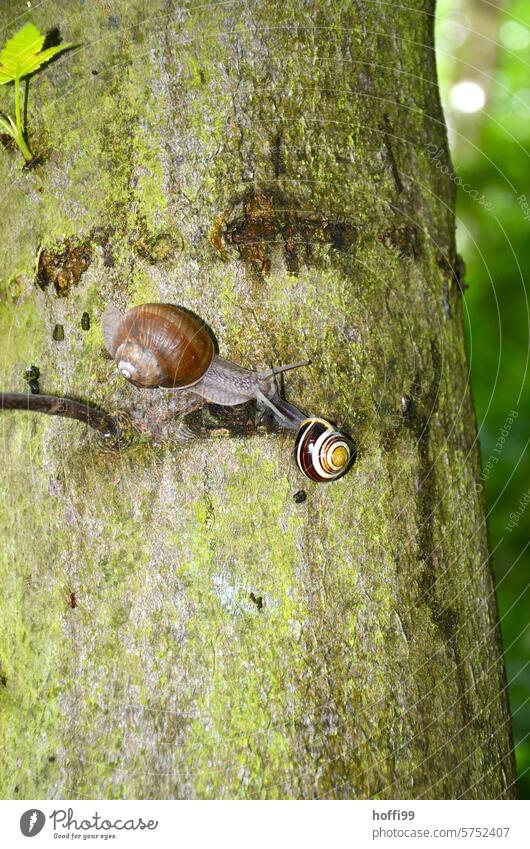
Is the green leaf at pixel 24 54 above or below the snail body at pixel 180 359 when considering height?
above

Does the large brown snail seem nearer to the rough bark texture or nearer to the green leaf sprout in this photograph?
the rough bark texture

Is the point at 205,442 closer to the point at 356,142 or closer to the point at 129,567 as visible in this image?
the point at 129,567

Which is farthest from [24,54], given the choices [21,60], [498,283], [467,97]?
[467,97]

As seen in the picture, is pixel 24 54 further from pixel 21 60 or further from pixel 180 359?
pixel 180 359

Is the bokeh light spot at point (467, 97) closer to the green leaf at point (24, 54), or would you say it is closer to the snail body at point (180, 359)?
the green leaf at point (24, 54)
